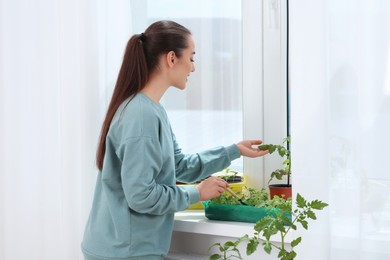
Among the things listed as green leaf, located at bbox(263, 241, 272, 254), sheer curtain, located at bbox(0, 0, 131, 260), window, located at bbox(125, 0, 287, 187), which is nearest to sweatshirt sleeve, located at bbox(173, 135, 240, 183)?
window, located at bbox(125, 0, 287, 187)

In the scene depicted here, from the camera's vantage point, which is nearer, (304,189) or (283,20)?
(304,189)

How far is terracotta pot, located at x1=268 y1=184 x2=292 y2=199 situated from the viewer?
207cm

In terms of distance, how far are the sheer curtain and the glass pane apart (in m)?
0.26

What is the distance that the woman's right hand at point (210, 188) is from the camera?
6.47 feet

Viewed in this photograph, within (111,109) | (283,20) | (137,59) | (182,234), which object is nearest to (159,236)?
(182,234)

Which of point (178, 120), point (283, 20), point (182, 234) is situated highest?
point (283, 20)

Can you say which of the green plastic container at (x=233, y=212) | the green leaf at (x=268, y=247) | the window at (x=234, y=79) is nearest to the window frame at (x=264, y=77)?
the window at (x=234, y=79)

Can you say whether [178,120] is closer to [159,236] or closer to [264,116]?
[264,116]

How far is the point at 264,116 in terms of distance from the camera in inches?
89.7

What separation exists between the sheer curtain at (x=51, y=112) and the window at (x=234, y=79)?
251mm

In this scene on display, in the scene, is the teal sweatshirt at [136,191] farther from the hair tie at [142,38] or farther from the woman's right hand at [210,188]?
the hair tie at [142,38]

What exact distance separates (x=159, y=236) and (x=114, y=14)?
2.53 feet

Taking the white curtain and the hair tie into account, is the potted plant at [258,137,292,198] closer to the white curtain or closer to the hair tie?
the white curtain

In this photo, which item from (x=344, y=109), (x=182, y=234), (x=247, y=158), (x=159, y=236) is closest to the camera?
(x=344, y=109)
